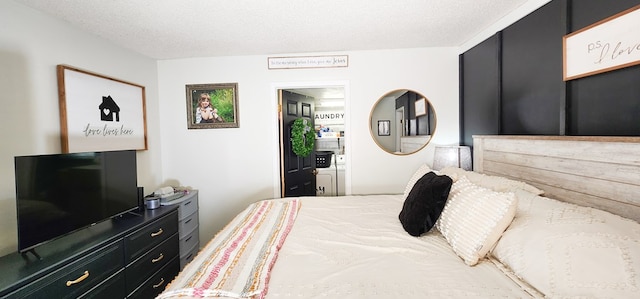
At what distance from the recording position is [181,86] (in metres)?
2.83

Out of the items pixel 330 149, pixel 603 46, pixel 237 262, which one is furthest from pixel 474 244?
pixel 330 149

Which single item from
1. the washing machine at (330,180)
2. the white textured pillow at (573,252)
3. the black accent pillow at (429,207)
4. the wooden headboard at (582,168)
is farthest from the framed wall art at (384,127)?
the white textured pillow at (573,252)

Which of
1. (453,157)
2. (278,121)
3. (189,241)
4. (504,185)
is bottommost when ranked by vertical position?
(189,241)

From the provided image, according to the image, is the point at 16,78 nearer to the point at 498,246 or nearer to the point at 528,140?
the point at 498,246

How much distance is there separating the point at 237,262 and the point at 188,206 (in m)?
1.77

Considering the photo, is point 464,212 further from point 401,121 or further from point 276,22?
point 276,22

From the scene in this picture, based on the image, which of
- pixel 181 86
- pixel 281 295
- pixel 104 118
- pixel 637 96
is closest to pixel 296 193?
pixel 181 86

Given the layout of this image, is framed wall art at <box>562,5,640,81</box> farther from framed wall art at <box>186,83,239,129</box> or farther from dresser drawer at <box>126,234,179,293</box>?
dresser drawer at <box>126,234,179,293</box>

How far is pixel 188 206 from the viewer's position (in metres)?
2.56

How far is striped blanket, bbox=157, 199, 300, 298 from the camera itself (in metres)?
0.91

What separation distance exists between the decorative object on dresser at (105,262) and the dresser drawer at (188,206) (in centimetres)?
17

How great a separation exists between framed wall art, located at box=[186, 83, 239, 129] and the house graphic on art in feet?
2.25

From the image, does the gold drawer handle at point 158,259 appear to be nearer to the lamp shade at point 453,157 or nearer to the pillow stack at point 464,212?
the pillow stack at point 464,212

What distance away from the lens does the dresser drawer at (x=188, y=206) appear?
2.44m
